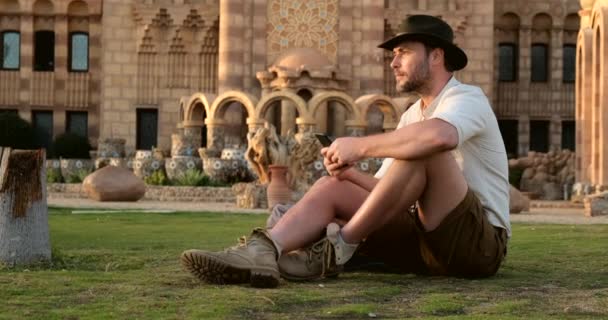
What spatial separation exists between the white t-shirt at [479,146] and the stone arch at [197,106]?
94.5 feet

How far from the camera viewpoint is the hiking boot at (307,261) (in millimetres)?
8000

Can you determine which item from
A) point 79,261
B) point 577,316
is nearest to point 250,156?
point 79,261

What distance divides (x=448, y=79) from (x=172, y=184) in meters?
27.5

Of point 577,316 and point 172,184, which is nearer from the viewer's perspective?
point 577,316

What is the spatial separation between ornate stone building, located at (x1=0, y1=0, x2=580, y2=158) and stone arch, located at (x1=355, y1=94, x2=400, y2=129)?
43 millimetres

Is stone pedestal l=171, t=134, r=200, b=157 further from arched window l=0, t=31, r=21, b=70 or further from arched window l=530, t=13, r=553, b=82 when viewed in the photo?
arched window l=530, t=13, r=553, b=82

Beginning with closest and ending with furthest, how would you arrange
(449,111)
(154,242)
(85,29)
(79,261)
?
(449,111) → (79,261) → (154,242) → (85,29)

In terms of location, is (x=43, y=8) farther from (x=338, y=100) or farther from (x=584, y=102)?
(x=584, y=102)

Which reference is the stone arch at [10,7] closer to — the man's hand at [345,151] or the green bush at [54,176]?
the green bush at [54,176]

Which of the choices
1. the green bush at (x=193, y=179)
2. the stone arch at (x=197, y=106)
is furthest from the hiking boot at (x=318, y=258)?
the stone arch at (x=197, y=106)

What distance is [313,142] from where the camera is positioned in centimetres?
2886

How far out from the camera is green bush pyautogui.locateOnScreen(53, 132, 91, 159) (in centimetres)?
4562

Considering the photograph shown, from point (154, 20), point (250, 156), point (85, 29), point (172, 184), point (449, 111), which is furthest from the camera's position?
point (85, 29)

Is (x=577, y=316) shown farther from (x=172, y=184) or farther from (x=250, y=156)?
(x=172, y=184)
